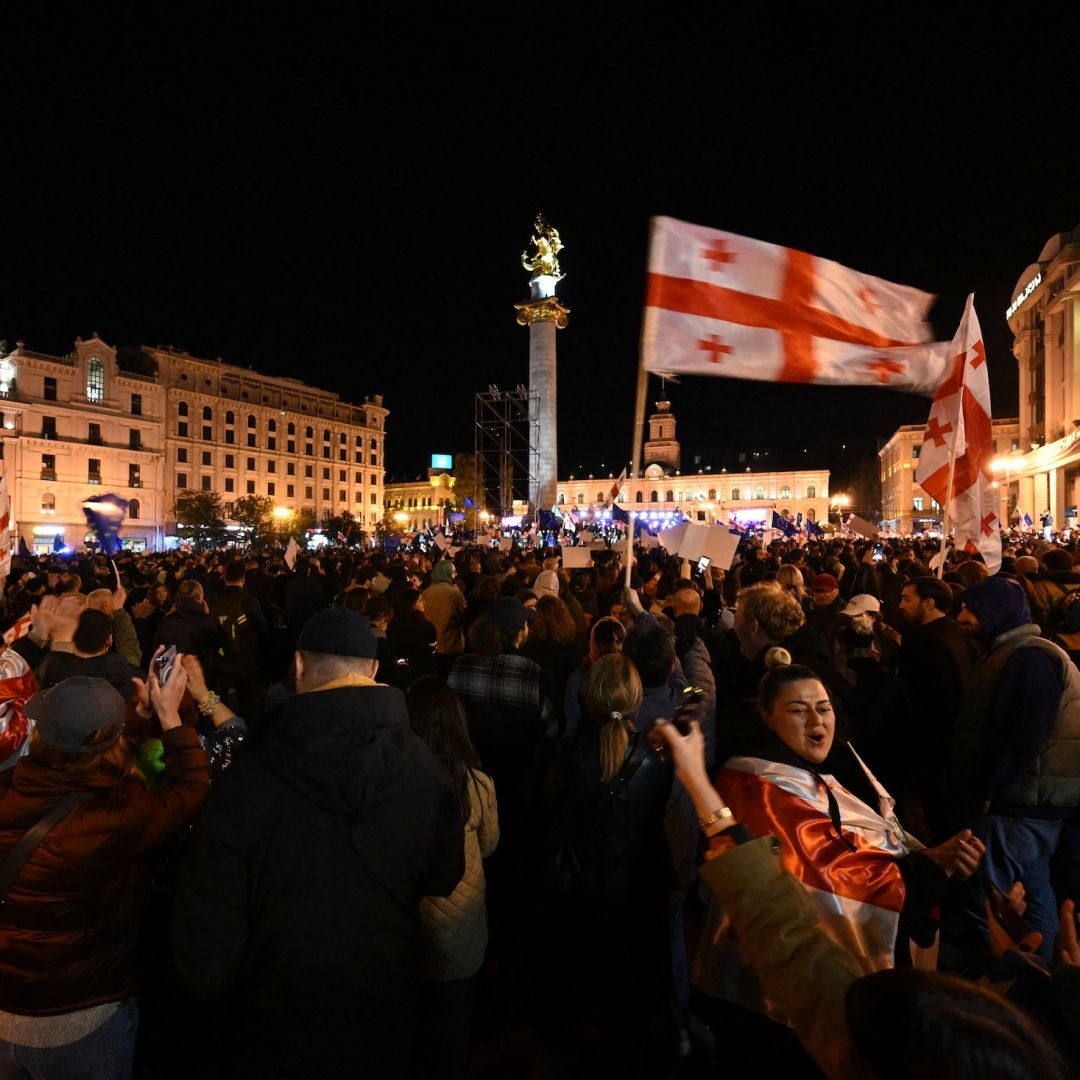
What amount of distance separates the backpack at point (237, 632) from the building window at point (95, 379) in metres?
56.5

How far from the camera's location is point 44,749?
2.12 m

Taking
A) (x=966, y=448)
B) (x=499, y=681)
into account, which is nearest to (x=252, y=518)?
(x=966, y=448)

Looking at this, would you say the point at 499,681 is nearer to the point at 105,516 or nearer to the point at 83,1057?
the point at 83,1057

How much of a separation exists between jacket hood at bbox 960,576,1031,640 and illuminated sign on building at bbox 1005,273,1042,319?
56722mm

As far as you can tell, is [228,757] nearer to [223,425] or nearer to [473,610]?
[473,610]

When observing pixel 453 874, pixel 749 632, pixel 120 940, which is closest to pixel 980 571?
pixel 749 632

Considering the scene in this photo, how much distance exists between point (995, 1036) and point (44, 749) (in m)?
2.48

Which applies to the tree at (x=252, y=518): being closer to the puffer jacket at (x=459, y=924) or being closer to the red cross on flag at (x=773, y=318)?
the red cross on flag at (x=773, y=318)

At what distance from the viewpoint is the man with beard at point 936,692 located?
179 inches

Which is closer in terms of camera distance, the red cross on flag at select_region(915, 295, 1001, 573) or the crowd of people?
the crowd of people

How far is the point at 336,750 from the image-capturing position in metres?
1.96

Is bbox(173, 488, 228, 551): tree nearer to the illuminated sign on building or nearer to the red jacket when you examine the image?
the red jacket

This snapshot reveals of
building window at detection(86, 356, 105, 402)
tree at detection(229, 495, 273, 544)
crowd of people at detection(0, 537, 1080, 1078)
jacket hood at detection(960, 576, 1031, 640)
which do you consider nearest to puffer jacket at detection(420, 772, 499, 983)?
crowd of people at detection(0, 537, 1080, 1078)

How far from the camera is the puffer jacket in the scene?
259cm
